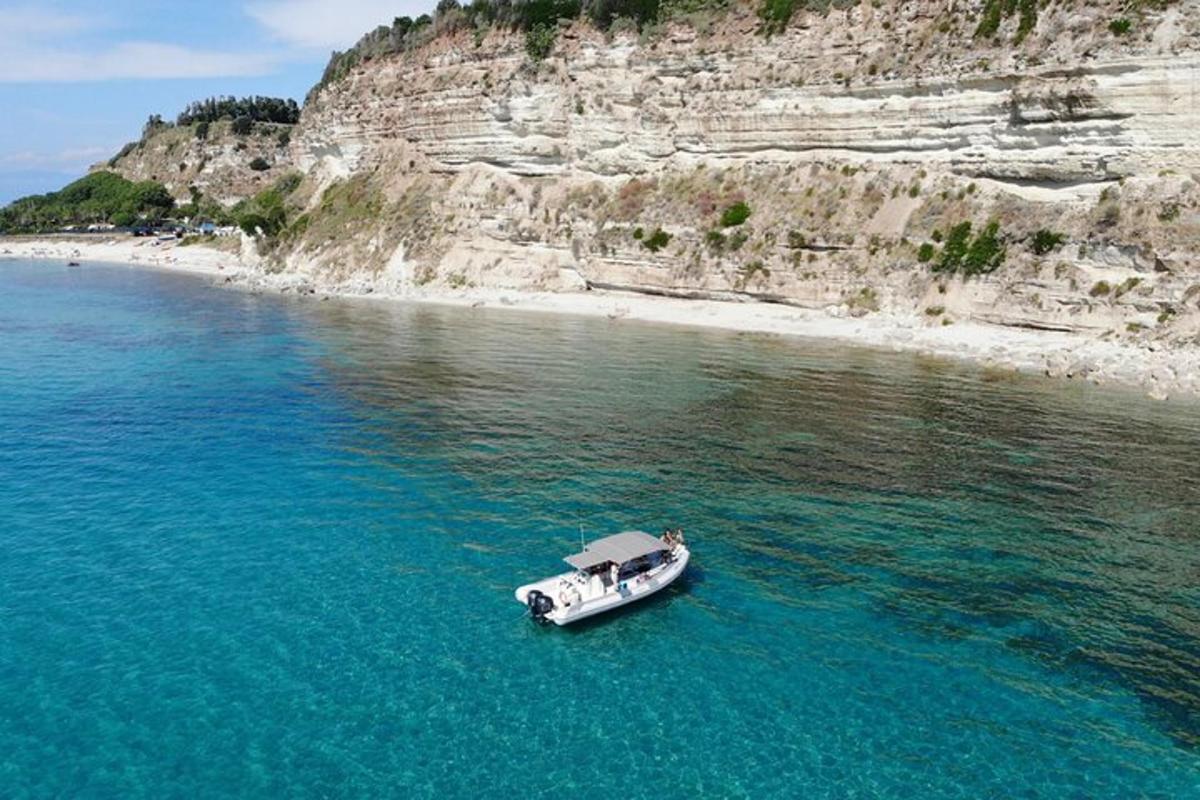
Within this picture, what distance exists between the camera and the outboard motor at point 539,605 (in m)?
23.8

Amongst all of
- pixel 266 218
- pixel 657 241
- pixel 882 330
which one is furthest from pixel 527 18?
pixel 882 330

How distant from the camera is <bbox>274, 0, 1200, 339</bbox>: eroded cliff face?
56031mm

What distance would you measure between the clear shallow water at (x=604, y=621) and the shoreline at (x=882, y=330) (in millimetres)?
3653

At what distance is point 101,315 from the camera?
83938mm

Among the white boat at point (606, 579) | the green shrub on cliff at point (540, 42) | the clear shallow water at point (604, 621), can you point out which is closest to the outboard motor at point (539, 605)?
the white boat at point (606, 579)

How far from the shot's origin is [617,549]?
25.8 meters

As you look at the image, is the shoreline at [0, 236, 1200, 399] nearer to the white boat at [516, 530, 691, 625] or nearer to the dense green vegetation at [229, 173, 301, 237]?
the dense green vegetation at [229, 173, 301, 237]

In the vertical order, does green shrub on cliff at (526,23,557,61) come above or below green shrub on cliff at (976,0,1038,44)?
above

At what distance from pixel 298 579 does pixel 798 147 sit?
62.9 metres

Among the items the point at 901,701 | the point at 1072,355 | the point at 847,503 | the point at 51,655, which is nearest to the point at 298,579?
the point at 51,655

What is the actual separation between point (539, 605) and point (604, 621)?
2.17m

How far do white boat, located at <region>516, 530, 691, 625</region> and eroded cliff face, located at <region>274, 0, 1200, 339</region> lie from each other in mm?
41842

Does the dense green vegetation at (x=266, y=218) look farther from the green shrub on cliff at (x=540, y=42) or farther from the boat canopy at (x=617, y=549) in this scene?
the boat canopy at (x=617, y=549)

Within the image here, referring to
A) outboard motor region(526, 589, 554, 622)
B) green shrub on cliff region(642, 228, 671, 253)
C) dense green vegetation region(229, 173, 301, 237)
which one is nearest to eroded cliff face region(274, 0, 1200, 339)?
green shrub on cliff region(642, 228, 671, 253)
